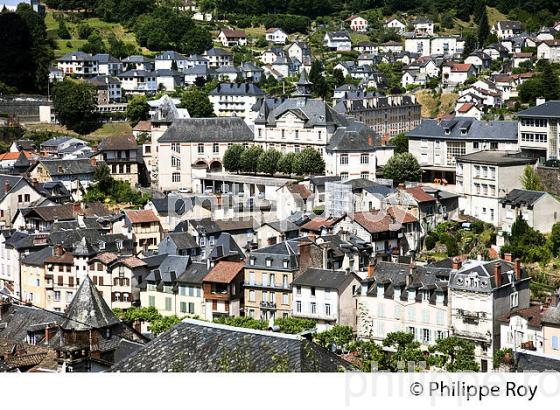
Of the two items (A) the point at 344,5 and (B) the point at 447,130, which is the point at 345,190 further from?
(A) the point at 344,5

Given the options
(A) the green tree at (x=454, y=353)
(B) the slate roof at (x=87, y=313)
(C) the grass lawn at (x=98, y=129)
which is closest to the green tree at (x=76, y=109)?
(C) the grass lawn at (x=98, y=129)

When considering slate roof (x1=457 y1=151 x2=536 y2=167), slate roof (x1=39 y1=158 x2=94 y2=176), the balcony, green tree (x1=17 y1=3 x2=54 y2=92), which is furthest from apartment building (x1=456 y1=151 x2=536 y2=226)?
green tree (x1=17 y1=3 x2=54 y2=92)

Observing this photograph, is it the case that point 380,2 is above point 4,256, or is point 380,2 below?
above

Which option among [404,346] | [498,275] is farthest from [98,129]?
[404,346]

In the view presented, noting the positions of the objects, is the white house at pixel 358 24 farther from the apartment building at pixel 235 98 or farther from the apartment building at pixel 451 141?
the apartment building at pixel 451 141

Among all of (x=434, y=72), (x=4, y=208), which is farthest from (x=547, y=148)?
(x=434, y=72)

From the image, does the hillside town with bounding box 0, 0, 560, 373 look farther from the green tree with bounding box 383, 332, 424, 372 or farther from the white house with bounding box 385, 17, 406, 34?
the white house with bounding box 385, 17, 406, 34

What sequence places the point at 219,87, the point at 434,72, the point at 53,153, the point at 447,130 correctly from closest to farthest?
the point at 447,130 → the point at 53,153 → the point at 219,87 → the point at 434,72
